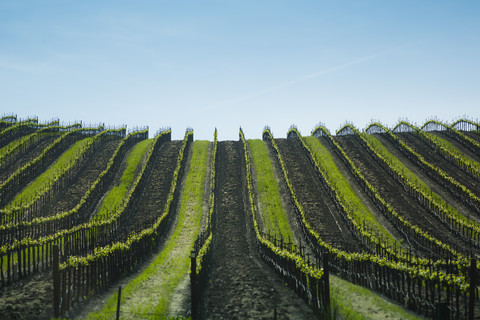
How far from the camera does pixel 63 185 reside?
4225 cm

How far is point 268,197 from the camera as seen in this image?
4209cm

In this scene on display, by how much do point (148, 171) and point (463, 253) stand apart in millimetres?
34115

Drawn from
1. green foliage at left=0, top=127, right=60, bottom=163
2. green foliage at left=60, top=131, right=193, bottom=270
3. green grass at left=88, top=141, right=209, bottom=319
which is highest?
green foliage at left=0, top=127, right=60, bottom=163

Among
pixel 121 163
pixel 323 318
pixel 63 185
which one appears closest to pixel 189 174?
pixel 121 163

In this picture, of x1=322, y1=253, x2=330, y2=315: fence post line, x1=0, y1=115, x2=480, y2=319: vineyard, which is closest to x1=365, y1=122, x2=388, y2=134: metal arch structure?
x1=0, y1=115, x2=480, y2=319: vineyard

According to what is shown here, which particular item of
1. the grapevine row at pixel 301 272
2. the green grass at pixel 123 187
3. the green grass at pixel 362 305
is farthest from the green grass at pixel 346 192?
the green grass at pixel 123 187

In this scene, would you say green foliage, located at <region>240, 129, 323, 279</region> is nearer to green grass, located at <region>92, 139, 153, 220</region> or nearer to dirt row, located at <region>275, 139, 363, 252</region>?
dirt row, located at <region>275, 139, 363, 252</region>

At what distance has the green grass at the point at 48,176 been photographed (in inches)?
1522

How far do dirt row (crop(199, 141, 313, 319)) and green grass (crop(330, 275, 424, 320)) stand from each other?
1476 mm

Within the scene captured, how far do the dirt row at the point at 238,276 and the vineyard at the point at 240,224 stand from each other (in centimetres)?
13

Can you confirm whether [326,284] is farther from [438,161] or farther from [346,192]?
[438,161]

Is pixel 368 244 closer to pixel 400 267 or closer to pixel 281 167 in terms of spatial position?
pixel 400 267

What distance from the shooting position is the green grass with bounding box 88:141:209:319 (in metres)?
16.5

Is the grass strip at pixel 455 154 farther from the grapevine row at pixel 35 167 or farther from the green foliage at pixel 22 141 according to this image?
the green foliage at pixel 22 141
